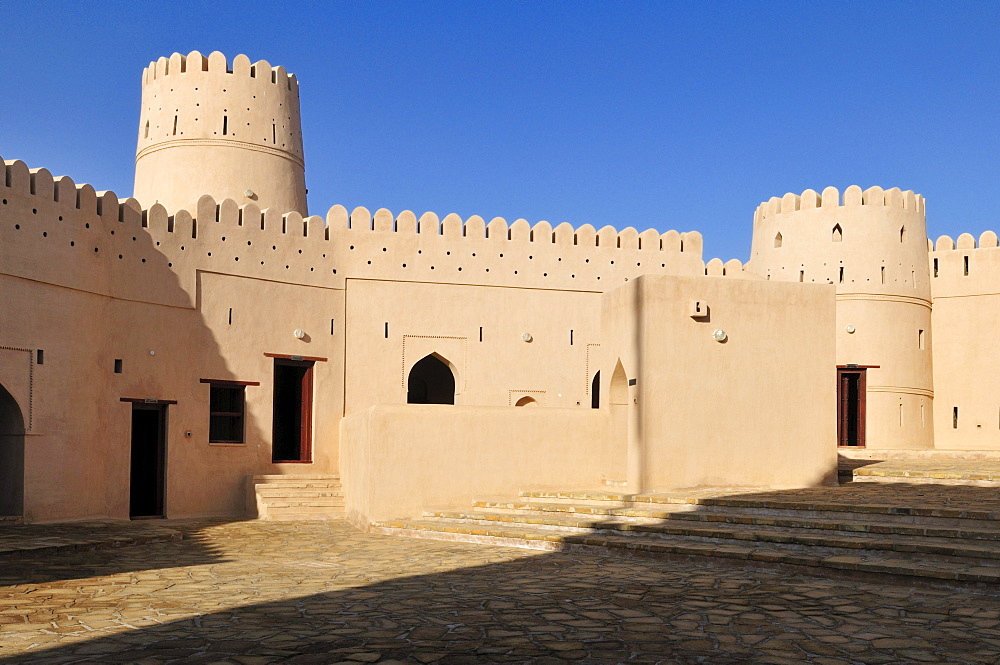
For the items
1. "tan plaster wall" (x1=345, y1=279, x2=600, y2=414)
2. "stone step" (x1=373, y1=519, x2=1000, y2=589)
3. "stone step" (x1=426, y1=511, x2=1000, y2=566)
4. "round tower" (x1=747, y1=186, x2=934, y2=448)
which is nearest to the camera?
"stone step" (x1=373, y1=519, x2=1000, y2=589)

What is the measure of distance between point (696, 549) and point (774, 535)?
71cm

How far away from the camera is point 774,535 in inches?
338

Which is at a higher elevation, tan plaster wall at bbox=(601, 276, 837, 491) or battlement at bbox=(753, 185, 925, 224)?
battlement at bbox=(753, 185, 925, 224)

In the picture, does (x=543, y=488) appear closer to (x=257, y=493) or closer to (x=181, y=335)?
(x=257, y=493)

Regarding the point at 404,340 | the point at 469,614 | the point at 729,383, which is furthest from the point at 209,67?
the point at 469,614

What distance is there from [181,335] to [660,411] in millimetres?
7397

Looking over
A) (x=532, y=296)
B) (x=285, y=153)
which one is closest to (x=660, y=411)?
(x=532, y=296)

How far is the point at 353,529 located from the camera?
12688 millimetres

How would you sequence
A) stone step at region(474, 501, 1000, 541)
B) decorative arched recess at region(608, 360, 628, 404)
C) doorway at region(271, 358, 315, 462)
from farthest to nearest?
1. doorway at region(271, 358, 315, 462)
2. decorative arched recess at region(608, 360, 628, 404)
3. stone step at region(474, 501, 1000, 541)

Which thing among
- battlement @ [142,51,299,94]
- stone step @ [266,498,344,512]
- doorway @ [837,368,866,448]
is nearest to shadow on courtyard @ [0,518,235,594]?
stone step @ [266,498,344,512]

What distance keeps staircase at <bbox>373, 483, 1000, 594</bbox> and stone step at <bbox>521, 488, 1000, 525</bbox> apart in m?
0.01

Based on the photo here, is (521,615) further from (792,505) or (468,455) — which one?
(468,455)

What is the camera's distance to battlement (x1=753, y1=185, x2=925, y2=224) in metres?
18.3

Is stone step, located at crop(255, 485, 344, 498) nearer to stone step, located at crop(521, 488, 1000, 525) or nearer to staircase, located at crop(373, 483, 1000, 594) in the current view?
staircase, located at crop(373, 483, 1000, 594)
